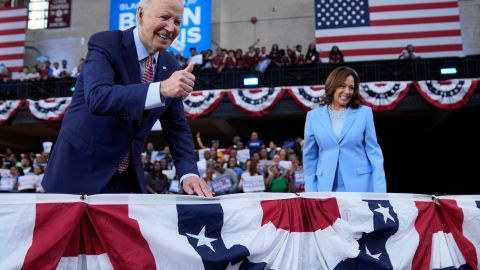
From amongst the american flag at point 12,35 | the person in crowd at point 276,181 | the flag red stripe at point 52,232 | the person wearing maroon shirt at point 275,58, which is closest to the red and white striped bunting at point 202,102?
the person wearing maroon shirt at point 275,58

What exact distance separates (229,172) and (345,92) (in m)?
6.63

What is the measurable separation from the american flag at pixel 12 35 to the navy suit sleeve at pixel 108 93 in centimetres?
1855

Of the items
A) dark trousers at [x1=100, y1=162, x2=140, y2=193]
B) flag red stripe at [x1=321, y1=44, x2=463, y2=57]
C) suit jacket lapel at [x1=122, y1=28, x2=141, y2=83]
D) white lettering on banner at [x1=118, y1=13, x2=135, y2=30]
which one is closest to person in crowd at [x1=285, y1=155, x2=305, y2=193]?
flag red stripe at [x1=321, y1=44, x2=463, y2=57]

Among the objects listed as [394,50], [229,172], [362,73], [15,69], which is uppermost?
[15,69]

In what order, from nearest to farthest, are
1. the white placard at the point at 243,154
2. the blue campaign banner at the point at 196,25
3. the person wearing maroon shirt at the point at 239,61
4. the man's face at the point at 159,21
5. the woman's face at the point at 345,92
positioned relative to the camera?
the man's face at the point at 159,21 < the woman's face at the point at 345,92 < the white placard at the point at 243,154 < the person wearing maroon shirt at the point at 239,61 < the blue campaign banner at the point at 196,25

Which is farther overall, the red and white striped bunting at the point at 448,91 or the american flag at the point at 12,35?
the american flag at the point at 12,35

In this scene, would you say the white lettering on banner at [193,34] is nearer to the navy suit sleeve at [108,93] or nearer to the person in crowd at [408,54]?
the person in crowd at [408,54]

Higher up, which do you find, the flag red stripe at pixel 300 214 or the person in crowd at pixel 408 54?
the person in crowd at pixel 408 54

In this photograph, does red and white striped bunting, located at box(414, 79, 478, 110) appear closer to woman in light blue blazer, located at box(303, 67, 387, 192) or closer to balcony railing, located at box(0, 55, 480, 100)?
balcony railing, located at box(0, 55, 480, 100)

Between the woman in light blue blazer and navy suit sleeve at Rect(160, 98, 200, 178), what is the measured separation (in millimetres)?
1331

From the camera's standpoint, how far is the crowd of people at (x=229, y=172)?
9.06m

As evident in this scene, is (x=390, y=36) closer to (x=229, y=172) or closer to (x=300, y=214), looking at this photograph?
(x=229, y=172)

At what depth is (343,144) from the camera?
9.83 ft

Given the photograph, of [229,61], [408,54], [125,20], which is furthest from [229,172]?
[125,20]
